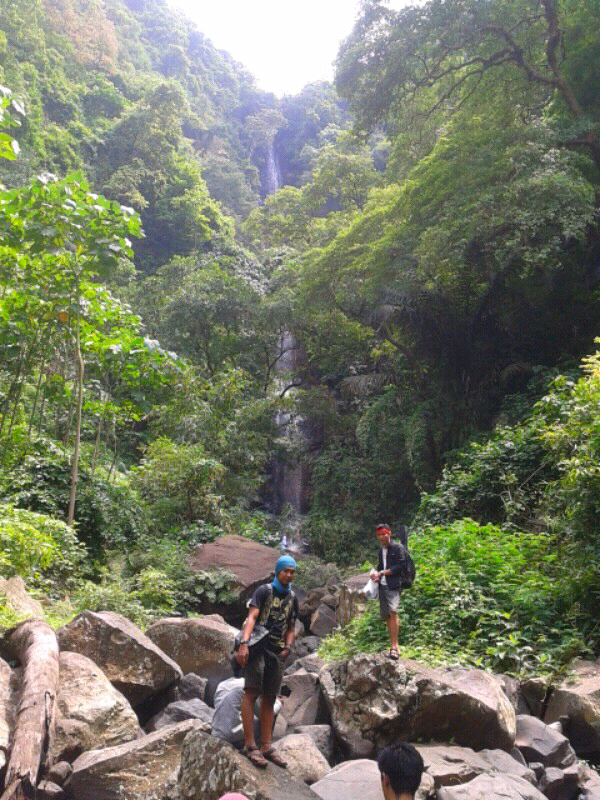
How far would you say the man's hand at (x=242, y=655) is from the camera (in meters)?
4.06

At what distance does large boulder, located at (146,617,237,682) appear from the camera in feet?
22.6

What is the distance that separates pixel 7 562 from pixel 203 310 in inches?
537

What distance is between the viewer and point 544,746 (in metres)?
4.83

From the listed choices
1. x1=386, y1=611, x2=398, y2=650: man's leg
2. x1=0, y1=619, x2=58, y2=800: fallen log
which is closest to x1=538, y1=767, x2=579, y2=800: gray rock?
x1=386, y1=611, x2=398, y2=650: man's leg

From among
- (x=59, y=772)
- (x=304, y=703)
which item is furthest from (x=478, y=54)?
(x=59, y=772)

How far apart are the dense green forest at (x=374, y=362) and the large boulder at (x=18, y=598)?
0.16m

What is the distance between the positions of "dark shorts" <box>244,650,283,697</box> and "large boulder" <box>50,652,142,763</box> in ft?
3.75

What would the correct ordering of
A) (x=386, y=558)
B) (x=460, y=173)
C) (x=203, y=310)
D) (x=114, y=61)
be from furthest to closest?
(x=114, y=61), (x=203, y=310), (x=460, y=173), (x=386, y=558)

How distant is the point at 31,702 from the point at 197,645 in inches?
114

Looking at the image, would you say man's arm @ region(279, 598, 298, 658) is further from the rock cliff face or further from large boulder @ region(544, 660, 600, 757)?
large boulder @ region(544, 660, 600, 757)

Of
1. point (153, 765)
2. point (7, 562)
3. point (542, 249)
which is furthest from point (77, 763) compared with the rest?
point (542, 249)

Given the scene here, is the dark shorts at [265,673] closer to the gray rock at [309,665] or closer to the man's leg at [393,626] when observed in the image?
the man's leg at [393,626]

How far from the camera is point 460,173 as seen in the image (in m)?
13.0

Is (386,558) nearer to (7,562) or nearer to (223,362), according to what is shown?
(7,562)
